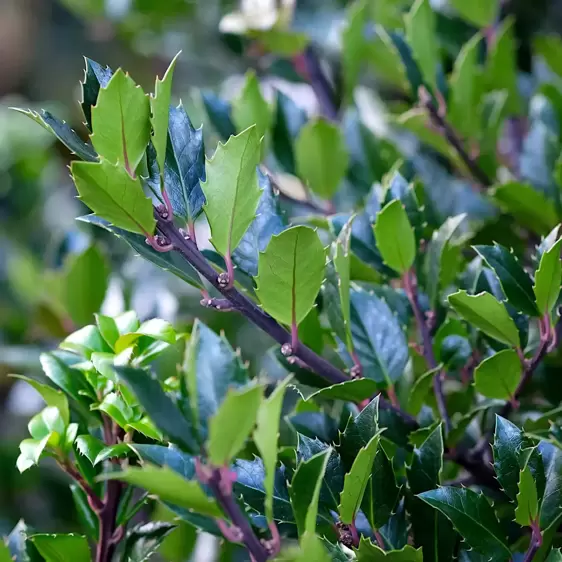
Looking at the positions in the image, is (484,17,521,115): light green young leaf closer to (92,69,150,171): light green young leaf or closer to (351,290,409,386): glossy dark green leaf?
(351,290,409,386): glossy dark green leaf

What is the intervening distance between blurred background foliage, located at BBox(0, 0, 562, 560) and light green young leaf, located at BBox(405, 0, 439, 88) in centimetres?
11

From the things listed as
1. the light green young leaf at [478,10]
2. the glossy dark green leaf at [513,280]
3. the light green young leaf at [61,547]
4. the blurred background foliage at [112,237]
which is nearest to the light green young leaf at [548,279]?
the glossy dark green leaf at [513,280]

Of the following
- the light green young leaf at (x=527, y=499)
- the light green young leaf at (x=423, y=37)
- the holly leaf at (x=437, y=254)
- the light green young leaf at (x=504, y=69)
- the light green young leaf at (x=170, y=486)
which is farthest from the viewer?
the light green young leaf at (x=504, y=69)

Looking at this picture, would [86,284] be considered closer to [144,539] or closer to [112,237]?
[112,237]

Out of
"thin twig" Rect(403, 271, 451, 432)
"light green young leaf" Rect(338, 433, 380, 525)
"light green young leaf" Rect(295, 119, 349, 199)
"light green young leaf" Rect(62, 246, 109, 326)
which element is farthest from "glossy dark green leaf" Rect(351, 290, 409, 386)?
"light green young leaf" Rect(62, 246, 109, 326)

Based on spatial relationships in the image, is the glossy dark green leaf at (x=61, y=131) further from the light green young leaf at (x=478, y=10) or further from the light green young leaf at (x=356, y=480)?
the light green young leaf at (x=478, y=10)

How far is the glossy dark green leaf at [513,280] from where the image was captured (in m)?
0.46

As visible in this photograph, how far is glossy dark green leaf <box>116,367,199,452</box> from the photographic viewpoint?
311 millimetres

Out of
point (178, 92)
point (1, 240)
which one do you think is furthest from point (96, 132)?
point (178, 92)

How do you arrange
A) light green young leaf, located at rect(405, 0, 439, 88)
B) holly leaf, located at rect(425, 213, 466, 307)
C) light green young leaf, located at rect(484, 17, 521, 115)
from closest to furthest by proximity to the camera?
1. holly leaf, located at rect(425, 213, 466, 307)
2. light green young leaf, located at rect(405, 0, 439, 88)
3. light green young leaf, located at rect(484, 17, 521, 115)

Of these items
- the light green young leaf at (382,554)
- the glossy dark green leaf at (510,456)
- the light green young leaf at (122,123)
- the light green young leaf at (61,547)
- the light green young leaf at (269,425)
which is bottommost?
the light green young leaf at (61,547)

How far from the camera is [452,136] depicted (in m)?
0.67

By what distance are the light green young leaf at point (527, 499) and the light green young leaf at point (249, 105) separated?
1.41 feet

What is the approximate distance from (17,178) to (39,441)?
80 cm
